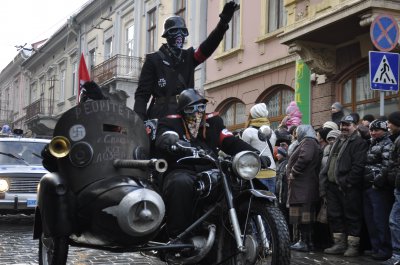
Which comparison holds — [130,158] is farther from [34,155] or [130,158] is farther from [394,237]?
[34,155]

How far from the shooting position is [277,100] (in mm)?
16953

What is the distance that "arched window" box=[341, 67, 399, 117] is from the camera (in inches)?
506

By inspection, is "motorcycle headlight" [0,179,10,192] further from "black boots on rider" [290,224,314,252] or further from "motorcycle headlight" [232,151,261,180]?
"motorcycle headlight" [232,151,261,180]

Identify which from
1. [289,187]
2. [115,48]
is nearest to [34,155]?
[289,187]

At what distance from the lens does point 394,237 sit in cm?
736

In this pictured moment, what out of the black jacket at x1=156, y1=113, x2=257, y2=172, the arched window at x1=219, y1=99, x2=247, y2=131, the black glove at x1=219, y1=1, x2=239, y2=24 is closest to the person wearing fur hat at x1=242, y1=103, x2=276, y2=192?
the black jacket at x1=156, y1=113, x2=257, y2=172

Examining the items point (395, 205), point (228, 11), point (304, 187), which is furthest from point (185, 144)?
point (304, 187)

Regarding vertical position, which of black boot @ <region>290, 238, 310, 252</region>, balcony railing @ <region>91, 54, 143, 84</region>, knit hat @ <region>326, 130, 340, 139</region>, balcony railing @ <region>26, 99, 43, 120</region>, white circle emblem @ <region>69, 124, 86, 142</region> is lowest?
black boot @ <region>290, 238, 310, 252</region>

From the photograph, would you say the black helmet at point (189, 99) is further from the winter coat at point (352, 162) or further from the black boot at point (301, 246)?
the black boot at point (301, 246)

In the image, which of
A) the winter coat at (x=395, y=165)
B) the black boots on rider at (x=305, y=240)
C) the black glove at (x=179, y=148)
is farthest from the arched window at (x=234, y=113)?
the black glove at (x=179, y=148)

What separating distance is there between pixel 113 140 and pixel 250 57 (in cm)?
1334

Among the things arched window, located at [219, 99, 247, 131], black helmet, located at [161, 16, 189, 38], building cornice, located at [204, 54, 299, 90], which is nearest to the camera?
black helmet, located at [161, 16, 189, 38]

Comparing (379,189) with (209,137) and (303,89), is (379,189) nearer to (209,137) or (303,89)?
(209,137)

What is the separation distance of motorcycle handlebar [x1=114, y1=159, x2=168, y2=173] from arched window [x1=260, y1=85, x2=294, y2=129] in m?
11.8
